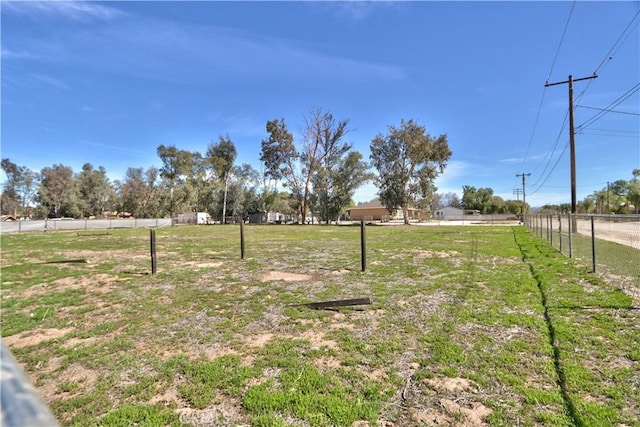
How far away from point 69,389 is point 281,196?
171 ft

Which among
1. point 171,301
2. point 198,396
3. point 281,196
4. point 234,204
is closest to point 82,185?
point 234,204

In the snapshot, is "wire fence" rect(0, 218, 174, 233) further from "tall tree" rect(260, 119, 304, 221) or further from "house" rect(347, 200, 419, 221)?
"house" rect(347, 200, 419, 221)

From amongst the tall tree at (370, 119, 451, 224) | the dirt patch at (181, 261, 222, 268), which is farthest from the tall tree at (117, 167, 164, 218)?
the dirt patch at (181, 261, 222, 268)

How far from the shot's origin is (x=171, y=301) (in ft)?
17.3

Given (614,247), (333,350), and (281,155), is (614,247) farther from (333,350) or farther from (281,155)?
(281,155)

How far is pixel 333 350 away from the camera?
133 inches

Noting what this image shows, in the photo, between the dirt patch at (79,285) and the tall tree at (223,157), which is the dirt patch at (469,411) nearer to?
the dirt patch at (79,285)

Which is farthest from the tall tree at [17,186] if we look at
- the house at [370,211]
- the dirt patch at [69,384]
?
the dirt patch at [69,384]

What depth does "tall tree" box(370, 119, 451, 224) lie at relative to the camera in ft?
111

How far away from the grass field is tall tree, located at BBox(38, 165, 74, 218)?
51.1 metres

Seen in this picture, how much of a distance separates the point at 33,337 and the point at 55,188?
2207 inches

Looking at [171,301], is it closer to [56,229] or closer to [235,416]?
[235,416]

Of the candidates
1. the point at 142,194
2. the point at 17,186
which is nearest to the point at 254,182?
the point at 142,194

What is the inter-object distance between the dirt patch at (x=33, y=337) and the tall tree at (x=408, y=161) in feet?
108
